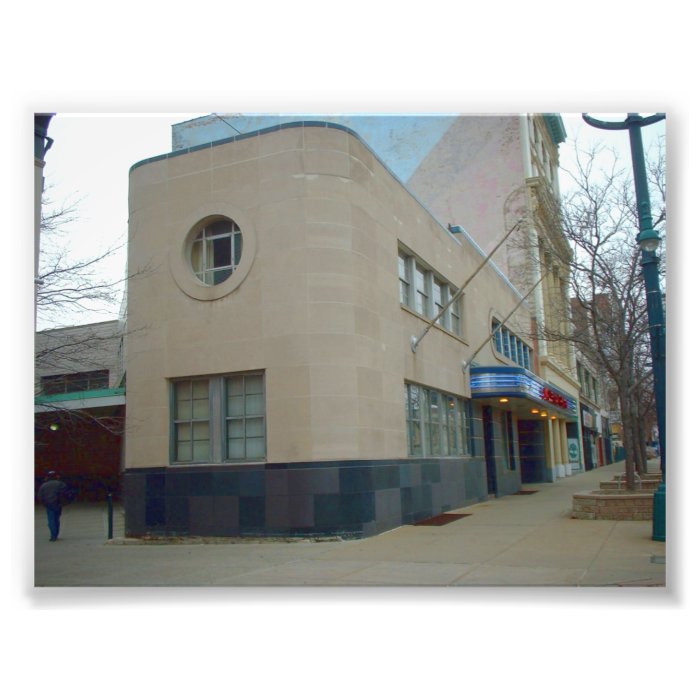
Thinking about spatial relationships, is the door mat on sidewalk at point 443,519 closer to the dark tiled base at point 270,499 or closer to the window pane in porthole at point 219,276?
the dark tiled base at point 270,499

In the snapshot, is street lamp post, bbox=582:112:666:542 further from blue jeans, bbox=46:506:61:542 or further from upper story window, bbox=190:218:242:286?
blue jeans, bbox=46:506:61:542

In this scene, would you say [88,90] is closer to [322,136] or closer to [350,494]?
[322,136]

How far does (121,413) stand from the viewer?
618 inches

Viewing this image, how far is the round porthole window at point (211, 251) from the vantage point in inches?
592

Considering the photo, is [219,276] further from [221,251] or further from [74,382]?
[74,382]

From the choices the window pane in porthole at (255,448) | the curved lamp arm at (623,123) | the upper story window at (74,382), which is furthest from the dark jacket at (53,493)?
the curved lamp arm at (623,123)

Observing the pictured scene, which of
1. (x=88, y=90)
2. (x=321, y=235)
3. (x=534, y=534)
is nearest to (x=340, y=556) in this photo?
(x=534, y=534)

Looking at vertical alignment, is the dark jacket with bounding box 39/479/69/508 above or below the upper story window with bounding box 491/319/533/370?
below

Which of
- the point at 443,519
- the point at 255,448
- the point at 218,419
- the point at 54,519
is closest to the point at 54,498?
the point at 54,519

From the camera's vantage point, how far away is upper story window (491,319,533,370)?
92.6 ft

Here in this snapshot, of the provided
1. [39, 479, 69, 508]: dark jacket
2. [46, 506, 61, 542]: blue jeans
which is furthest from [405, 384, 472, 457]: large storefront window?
[46, 506, 61, 542]: blue jeans

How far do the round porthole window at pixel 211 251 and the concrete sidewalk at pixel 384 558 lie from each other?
4868mm

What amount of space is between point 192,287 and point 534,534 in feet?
27.1

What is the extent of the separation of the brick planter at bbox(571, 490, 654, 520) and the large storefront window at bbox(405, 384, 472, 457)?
12.5 feet
